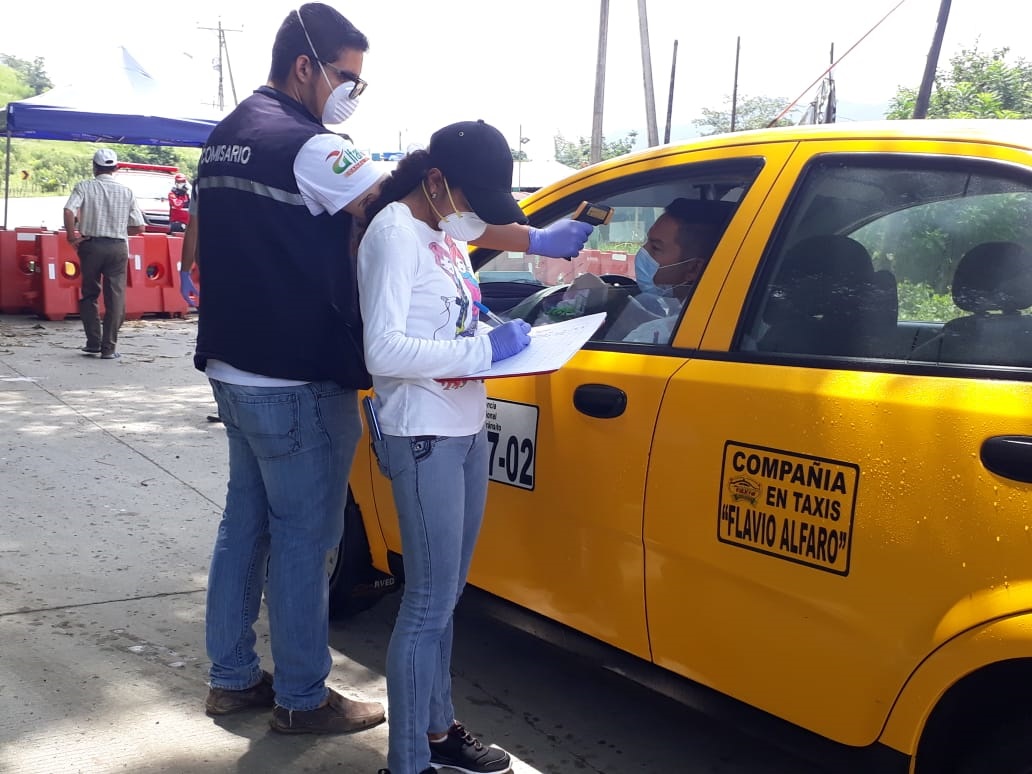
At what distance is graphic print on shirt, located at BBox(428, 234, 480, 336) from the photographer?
2.55 meters

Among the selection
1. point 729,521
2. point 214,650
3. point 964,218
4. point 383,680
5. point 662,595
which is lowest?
point 383,680

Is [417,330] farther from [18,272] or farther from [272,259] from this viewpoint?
[18,272]

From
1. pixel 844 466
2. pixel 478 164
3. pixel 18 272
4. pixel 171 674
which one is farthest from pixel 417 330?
pixel 18 272

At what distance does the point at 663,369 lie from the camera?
2678mm

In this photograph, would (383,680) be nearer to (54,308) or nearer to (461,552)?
(461,552)

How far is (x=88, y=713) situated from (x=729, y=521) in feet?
6.71

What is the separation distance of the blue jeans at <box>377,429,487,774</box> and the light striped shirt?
327 inches

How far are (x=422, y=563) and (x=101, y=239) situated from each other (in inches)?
334

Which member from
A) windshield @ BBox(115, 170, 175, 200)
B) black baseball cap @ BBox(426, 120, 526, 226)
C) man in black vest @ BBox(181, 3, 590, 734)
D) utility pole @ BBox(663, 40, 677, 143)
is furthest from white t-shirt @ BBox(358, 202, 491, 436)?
windshield @ BBox(115, 170, 175, 200)

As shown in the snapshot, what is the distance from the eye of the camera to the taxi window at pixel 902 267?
2.18m

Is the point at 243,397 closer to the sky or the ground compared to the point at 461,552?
closer to the sky

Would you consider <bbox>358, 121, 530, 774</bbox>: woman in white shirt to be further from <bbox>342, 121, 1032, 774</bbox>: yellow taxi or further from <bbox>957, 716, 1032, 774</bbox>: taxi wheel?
<bbox>957, 716, 1032, 774</bbox>: taxi wheel

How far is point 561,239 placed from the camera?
9.69 ft

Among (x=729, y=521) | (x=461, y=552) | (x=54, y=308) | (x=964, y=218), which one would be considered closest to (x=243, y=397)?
(x=461, y=552)
